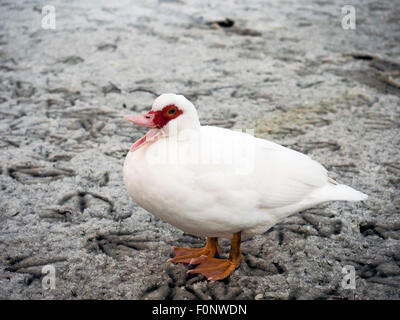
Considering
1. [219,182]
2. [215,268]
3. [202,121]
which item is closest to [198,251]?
[215,268]

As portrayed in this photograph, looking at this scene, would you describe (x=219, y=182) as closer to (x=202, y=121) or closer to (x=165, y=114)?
(x=165, y=114)

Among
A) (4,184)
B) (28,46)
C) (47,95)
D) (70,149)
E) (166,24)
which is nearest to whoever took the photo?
(4,184)

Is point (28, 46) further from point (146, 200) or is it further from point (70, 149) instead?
point (146, 200)

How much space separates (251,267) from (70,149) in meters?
1.92

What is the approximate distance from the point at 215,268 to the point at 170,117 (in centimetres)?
88

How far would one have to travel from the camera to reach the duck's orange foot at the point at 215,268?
8.36 ft

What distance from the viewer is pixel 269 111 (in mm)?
4547

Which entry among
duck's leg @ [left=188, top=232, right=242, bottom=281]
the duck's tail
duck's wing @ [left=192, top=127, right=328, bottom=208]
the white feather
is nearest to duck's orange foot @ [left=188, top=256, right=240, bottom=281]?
duck's leg @ [left=188, top=232, right=242, bottom=281]

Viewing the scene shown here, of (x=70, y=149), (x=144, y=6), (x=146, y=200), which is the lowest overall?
(x=146, y=200)

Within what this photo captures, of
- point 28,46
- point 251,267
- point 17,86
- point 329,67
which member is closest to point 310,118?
point 329,67

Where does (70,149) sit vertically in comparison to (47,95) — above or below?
below

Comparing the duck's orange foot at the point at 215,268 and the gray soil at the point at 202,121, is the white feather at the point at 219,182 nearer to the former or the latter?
the duck's orange foot at the point at 215,268

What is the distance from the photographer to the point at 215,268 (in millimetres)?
2588

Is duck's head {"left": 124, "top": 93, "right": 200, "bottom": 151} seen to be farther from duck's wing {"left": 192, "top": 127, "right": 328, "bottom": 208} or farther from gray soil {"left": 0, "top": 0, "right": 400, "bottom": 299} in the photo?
gray soil {"left": 0, "top": 0, "right": 400, "bottom": 299}
